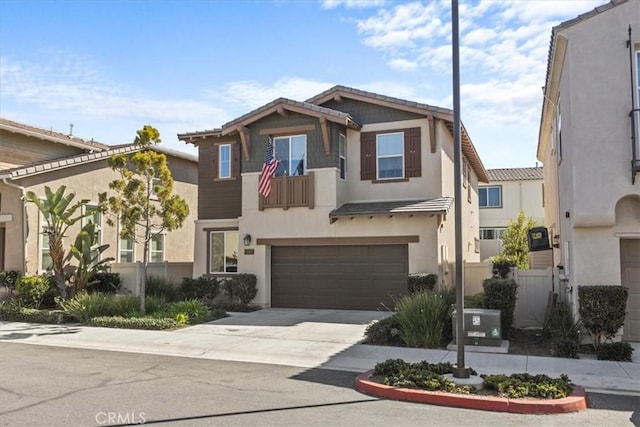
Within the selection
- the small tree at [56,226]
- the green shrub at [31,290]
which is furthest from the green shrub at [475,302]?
the green shrub at [31,290]

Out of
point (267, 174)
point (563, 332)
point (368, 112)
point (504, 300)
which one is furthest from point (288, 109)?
point (563, 332)

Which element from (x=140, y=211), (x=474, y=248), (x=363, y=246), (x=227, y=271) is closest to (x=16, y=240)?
(x=140, y=211)

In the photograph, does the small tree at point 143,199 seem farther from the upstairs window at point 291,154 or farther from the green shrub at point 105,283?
the green shrub at point 105,283

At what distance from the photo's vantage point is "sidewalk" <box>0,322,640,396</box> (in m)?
9.45

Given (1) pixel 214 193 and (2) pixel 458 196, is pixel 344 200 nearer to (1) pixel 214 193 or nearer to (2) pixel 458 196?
(1) pixel 214 193

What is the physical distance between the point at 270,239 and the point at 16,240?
8.85m

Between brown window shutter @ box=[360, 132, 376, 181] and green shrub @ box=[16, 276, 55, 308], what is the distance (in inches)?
435

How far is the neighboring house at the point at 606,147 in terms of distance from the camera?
1092 centimetres

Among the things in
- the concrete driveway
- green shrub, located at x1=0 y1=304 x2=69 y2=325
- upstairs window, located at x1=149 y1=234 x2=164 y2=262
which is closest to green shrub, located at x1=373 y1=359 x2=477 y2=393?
the concrete driveway

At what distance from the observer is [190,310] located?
15.9 metres

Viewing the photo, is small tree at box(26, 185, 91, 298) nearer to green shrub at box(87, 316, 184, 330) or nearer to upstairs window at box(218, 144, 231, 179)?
green shrub at box(87, 316, 184, 330)

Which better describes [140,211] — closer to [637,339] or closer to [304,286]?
[304,286]

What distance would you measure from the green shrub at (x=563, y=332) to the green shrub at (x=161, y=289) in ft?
40.4

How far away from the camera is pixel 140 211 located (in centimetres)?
1653
